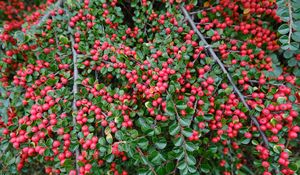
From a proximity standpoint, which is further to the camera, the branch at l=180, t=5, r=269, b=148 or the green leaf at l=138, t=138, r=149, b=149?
the branch at l=180, t=5, r=269, b=148

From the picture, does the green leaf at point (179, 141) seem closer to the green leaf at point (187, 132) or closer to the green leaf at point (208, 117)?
the green leaf at point (187, 132)

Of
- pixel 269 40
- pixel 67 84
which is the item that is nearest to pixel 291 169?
pixel 269 40

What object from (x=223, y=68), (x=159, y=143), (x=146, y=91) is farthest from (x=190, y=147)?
(x=223, y=68)

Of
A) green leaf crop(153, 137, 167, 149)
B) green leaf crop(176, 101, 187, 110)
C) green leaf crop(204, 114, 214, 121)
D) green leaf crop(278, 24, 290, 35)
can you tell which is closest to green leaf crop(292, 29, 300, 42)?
green leaf crop(278, 24, 290, 35)

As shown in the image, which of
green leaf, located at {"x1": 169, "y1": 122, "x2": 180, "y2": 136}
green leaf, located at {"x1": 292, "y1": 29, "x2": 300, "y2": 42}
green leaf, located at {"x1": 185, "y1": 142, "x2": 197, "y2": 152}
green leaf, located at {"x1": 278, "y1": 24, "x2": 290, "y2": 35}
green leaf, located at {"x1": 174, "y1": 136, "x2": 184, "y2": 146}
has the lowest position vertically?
green leaf, located at {"x1": 185, "y1": 142, "x2": 197, "y2": 152}

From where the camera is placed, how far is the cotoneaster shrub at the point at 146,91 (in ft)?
4.97

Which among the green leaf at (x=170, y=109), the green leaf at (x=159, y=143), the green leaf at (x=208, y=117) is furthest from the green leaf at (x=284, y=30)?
the green leaf at (x=159, y=143)

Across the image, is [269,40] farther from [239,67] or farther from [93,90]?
[93,90]

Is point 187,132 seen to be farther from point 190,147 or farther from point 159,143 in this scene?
point 159,143

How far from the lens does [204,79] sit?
5.57ft

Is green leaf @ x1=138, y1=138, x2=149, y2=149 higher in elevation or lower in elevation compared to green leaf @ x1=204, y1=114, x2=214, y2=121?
higher

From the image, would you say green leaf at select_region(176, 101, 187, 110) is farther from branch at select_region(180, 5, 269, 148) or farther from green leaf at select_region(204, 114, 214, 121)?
branch at select_region(180, 5, 269, 148)

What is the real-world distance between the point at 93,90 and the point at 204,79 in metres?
0.72

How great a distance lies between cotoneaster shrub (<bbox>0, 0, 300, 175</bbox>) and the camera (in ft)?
4.97
